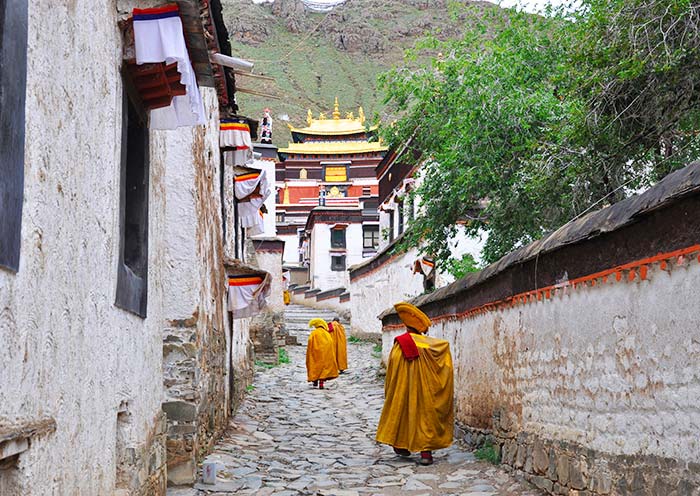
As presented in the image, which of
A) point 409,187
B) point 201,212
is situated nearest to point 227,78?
point 201,212

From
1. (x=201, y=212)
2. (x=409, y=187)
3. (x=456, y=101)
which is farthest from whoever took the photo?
(x=409, y=187)

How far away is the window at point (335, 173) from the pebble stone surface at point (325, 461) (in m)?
37.7

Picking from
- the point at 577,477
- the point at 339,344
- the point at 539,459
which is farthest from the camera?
the point at 339,344

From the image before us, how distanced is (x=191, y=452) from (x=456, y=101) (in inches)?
253

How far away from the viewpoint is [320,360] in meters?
16.8

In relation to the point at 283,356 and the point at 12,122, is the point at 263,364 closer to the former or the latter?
the point at 283,356

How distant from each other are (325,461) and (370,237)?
33060 mm

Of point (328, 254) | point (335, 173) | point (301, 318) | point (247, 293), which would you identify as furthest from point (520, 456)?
point (335, 173)

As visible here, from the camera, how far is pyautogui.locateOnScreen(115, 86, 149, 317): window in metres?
5.39

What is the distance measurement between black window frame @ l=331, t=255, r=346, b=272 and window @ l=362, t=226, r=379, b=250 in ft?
4.43

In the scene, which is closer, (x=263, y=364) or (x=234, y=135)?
(x=234, y=135)

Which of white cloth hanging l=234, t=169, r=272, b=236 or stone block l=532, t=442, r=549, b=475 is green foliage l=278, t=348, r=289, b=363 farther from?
stone block l=532, t=442, r=549, b=475

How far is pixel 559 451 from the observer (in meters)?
6.12

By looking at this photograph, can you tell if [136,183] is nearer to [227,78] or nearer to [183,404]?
[183,404]
